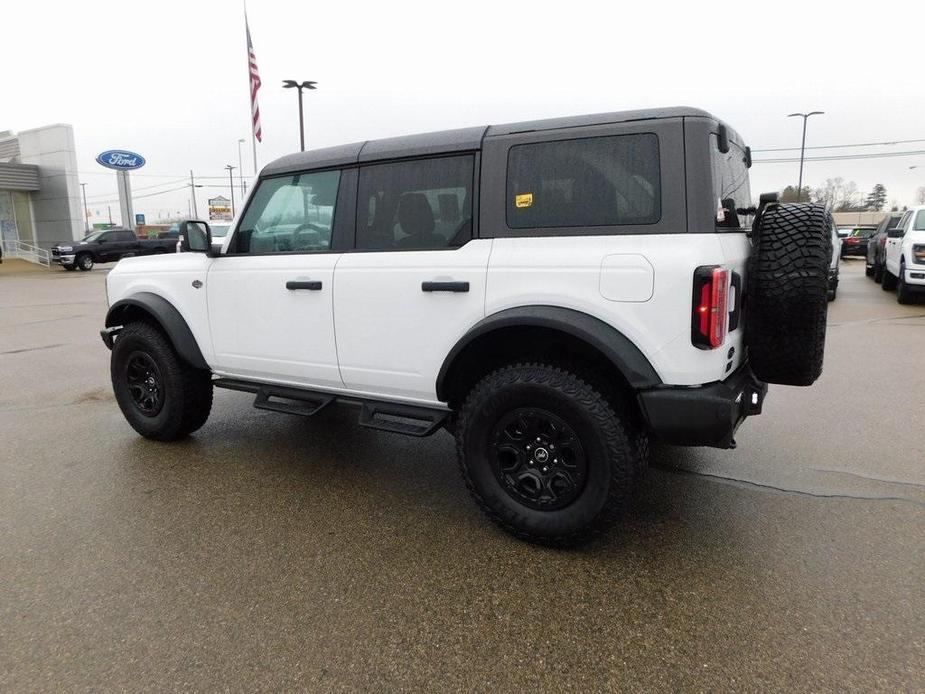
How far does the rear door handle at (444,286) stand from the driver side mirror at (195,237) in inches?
66.8

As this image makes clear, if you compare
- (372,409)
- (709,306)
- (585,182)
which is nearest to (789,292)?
(709,306)

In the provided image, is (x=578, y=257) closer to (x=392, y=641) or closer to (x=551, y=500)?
(x=551, y=500)

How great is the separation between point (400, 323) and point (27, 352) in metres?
7.33

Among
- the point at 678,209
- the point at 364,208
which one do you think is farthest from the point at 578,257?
the point at 364,208

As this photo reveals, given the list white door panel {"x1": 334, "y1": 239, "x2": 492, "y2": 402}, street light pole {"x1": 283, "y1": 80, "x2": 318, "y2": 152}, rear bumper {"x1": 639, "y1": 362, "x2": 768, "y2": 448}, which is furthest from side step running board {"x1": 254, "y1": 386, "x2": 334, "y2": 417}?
street light pole {"x1": 283, "y1": 80, "x2": 318, "y2": 152}

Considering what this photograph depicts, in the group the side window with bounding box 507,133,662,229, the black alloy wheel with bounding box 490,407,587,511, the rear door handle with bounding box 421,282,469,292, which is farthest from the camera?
the rear door handle with bounding box 421,282,469,292

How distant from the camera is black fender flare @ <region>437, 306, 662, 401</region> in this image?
2.70m

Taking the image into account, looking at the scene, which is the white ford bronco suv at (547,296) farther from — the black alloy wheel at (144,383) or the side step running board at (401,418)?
the black alloy wheel at (144,383)

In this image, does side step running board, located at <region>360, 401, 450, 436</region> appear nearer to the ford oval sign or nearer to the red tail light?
the red tail light

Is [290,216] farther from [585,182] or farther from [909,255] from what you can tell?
[909,255]

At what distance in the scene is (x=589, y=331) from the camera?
274cm

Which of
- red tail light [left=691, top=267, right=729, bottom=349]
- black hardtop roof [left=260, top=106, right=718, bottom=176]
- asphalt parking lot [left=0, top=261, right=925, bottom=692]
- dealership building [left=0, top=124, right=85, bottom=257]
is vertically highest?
dealership building [left=0, top=124, right=85, bottom=257]

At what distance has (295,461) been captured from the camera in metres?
4.22

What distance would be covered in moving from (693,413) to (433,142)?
1.89 metres
